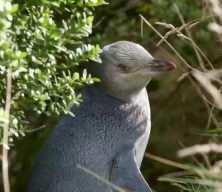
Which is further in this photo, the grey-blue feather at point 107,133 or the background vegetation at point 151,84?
the grey-blue feather at point 107,133

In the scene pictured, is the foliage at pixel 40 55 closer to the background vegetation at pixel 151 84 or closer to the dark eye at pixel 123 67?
the background vegetation at pixel 151 84

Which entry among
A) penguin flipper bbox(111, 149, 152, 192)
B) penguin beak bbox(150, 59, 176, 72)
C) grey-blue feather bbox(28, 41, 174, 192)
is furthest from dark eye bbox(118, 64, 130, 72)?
penguin flipper bbox(111, 149, 152, 192)

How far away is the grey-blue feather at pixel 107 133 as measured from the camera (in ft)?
12.2

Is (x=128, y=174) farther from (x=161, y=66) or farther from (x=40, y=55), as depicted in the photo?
(x=40, y=55)

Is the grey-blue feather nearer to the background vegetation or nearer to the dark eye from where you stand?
the dark eye

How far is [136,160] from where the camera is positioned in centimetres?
385

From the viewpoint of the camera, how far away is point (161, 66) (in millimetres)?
3680

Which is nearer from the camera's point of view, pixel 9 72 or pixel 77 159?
pixel 9 72

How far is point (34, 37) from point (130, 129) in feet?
3.41

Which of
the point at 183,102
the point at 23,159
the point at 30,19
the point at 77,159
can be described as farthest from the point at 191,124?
the point at 30,19

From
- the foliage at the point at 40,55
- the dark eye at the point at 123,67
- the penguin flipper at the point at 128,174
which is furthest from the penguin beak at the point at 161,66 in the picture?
the foliage at the point at 40,55

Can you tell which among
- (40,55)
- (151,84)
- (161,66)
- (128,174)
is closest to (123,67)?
(161,66)

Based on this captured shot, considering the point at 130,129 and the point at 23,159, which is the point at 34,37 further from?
the point at 23,159

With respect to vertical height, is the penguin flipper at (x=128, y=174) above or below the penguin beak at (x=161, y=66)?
below
